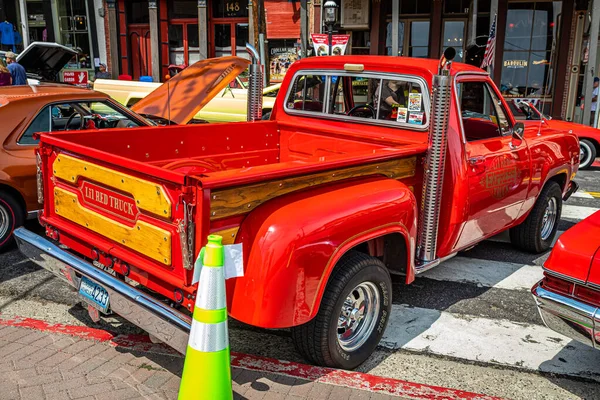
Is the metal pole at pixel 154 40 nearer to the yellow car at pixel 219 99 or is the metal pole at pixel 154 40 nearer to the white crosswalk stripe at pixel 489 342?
the yellow car at pixel 219 99

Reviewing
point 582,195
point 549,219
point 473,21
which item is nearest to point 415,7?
point 473,21

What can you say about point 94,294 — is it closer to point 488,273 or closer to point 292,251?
point 292,251

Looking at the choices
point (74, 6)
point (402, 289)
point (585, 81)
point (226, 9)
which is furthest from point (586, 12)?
point (74, 6)

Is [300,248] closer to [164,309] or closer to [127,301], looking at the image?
[164,309]

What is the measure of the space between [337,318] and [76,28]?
21.1 meters

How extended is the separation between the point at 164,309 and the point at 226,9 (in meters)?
18.4

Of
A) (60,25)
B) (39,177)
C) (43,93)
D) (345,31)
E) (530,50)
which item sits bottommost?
(39,177)

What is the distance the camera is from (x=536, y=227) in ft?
19.4

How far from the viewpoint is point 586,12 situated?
1568 centimetres

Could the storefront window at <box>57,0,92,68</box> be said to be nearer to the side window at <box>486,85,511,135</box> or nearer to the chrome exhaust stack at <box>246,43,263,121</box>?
the chrome exhaust stack at <box>246,43,263,121</box>

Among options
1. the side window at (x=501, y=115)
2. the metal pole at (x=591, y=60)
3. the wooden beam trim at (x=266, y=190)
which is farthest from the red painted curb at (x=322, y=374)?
the metal pole at (x=591, y=60)

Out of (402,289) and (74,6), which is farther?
(74,6)

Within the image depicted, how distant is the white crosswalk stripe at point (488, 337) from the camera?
386cm

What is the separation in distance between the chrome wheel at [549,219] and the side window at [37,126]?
18.0 feet
